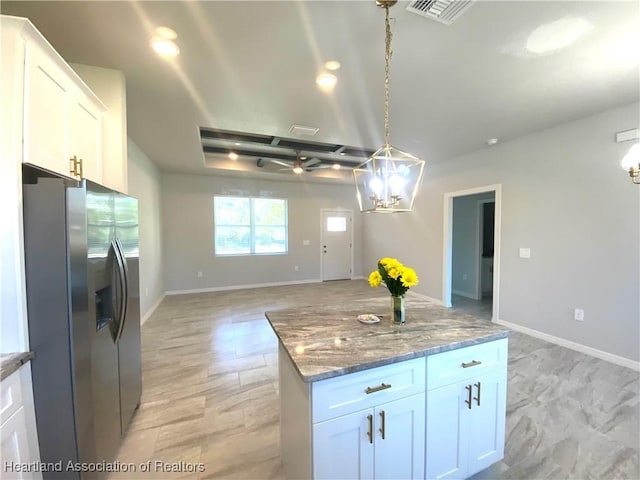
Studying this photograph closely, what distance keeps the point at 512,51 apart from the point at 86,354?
329 centimetres

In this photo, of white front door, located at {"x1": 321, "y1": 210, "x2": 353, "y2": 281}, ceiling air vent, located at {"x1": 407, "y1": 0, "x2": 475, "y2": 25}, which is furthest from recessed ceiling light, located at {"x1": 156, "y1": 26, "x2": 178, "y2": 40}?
white front door, located at {"x1": 321, "y1": 210, "x2": 353, "y2": 281}

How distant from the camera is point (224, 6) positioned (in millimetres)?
1559

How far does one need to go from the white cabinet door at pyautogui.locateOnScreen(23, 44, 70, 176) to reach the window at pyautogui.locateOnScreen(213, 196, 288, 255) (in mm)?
4820

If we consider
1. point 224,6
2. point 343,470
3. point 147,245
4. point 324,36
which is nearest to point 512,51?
point 324,36

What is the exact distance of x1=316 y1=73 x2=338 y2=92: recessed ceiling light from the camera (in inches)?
88.1

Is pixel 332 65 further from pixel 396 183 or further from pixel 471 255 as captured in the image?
pixel 471 255

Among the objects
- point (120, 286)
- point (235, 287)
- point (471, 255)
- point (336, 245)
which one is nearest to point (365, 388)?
point (120, 286)

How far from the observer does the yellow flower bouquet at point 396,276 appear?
156cm

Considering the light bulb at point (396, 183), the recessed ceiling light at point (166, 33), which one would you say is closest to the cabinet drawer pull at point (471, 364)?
the light bulb at point (396, 183)

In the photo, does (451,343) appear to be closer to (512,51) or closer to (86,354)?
(86,354)

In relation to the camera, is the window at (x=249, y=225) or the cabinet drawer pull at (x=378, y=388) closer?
the cabinet drawer pull at (x=378, y=388)

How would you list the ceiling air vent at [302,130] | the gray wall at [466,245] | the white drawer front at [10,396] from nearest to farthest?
the white drawer front at [10,396]
the ceiling air vent at [302,130]
the gray wall at [466,245]

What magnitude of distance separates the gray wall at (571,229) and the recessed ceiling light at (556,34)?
5.73 feet

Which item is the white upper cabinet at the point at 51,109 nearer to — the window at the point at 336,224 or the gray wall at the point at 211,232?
the gray wall at the point at 211,232
